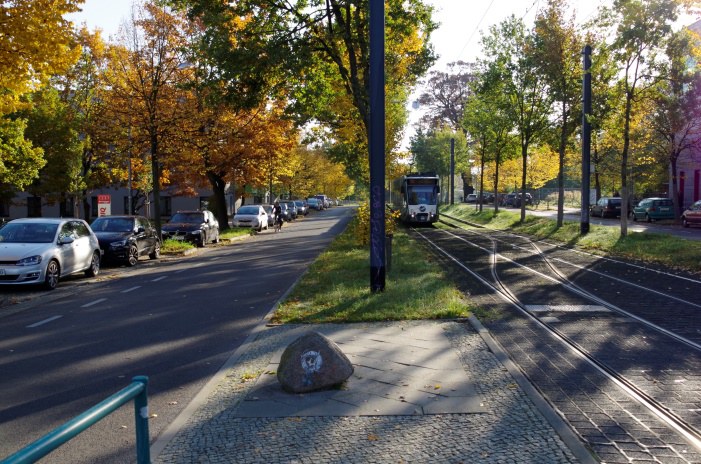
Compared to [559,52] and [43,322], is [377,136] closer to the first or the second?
[43,322]

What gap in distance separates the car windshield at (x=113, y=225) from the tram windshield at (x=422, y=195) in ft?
65.3

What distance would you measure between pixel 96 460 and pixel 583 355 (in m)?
5.42

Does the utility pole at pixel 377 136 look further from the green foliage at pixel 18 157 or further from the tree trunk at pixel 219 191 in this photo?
the tree trunk at pixel 219 191

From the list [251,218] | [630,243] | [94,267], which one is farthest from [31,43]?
[251,218]

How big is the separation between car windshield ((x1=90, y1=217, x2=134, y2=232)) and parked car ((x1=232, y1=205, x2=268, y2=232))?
58.8 ft

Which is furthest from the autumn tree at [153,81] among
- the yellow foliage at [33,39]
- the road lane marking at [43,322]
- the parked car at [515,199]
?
the parked car at [515,199]

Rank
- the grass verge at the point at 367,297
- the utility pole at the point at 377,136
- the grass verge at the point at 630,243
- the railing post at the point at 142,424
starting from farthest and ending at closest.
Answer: the grass verge at the point at 630,243
the utility pole at the point at 377,136
the grass verge at the point at 367,297
the railing post at the point at 142,424

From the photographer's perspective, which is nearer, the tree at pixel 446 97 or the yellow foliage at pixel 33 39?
the yellow foliage at pixel 33 39

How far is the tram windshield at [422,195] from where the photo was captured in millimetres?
37125

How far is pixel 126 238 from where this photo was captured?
19.5 metres

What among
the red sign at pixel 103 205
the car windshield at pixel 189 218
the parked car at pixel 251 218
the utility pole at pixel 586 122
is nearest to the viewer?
Result: the red sign at pixel 103 205

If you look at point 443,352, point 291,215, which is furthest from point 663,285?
point 291,215

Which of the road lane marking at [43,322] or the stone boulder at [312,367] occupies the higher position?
Answer: the stone boulder at [312,367]

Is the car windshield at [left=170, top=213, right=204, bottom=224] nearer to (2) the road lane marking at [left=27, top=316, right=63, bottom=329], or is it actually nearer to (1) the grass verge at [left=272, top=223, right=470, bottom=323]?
(1) the grass verge at [left=272, top=223, right=470, bottom=323]
